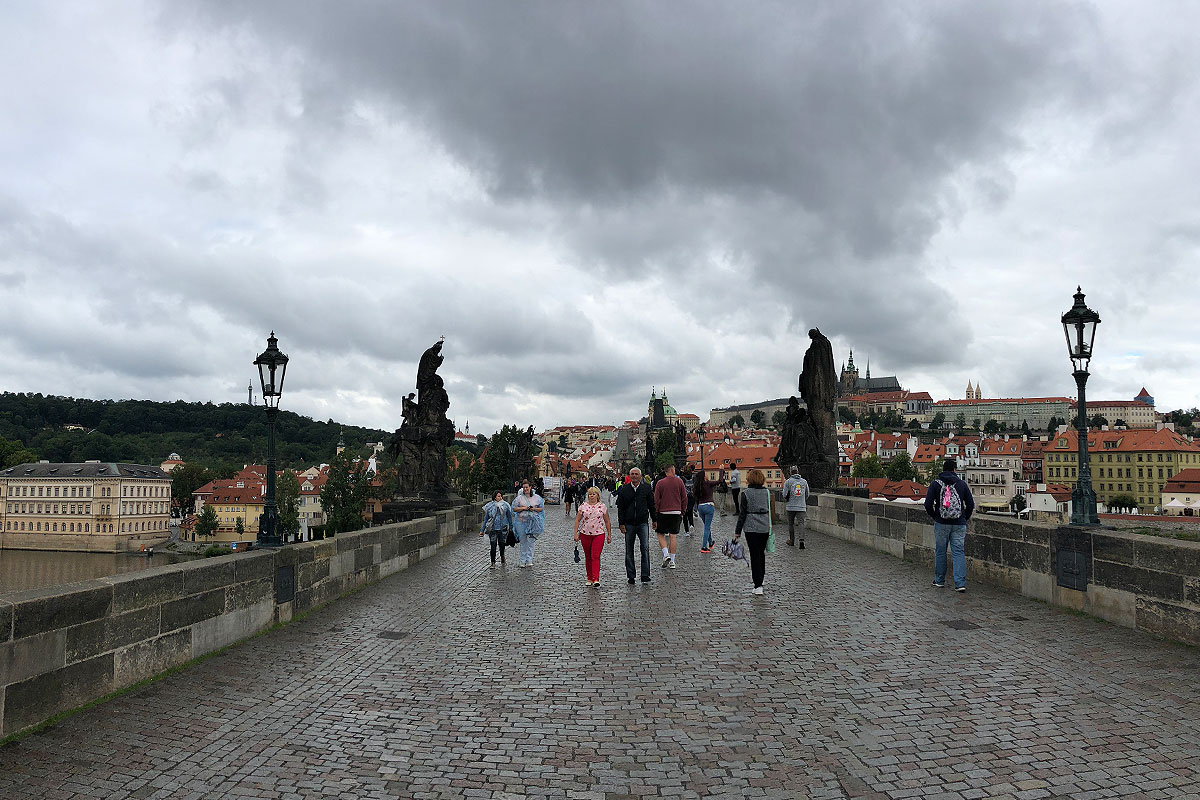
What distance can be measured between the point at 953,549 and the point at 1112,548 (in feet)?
7.26

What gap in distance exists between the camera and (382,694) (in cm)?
A: 545

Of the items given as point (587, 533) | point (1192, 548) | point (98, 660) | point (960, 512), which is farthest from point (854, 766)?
point (587, 533)

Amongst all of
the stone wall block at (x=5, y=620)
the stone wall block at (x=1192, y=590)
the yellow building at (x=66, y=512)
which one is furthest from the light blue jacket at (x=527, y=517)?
the yellow building at (x=66, y=512)

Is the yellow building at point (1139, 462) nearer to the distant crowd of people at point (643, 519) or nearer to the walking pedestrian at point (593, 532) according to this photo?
the distant crowd of people at point (643, 519)

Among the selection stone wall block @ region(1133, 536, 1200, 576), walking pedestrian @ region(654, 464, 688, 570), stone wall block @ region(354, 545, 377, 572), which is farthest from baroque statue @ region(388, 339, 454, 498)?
stone wall block @ region(1133, 536, 1200, 576)

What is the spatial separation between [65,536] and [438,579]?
311 ft

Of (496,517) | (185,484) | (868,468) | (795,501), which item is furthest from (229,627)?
(185,484)

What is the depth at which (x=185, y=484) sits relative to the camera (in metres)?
110

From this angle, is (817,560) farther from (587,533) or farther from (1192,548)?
(1192,548)

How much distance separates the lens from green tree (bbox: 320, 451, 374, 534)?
66.8 m

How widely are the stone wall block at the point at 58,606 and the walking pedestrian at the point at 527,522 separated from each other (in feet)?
27.5

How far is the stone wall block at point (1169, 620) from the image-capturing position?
6.18 metres

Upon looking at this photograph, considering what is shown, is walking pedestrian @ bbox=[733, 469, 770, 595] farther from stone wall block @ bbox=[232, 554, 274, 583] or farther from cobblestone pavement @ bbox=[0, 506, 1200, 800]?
stone wall block @ bbox=[232, 554, 274, 583]

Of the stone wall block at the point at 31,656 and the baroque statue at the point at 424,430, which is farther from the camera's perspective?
the baroque statue at the point at 424,430
